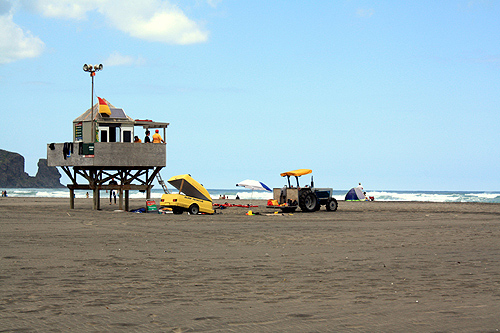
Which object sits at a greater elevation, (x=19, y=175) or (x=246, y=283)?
(x=19, y=175)

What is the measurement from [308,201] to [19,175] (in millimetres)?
160271

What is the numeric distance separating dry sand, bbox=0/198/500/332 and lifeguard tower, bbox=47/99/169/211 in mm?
13360

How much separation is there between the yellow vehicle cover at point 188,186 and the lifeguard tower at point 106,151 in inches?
136

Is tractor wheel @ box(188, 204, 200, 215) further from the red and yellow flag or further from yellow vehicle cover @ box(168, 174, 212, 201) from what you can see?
the red and yellow flag

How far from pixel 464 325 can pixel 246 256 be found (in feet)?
20.1

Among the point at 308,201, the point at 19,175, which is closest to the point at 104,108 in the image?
the point at 308,201

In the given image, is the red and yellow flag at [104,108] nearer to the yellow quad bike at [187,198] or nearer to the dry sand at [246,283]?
the yellow quad bike at [187,198]

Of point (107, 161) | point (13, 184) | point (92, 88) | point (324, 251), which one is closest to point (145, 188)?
point (107, 161)

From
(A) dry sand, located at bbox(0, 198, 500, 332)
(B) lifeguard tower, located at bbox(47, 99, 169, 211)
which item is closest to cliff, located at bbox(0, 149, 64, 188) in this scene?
(B) lifeguard tower, located at bbox(47, 99, 169, 211)

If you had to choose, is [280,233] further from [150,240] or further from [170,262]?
[170,262]

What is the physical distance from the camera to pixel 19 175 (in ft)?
556

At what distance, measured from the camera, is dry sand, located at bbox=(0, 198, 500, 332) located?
5.81 m

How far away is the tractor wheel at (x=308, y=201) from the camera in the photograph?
98.2 ft

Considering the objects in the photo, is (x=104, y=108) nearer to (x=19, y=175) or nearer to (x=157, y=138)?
(x=157, y=138)
